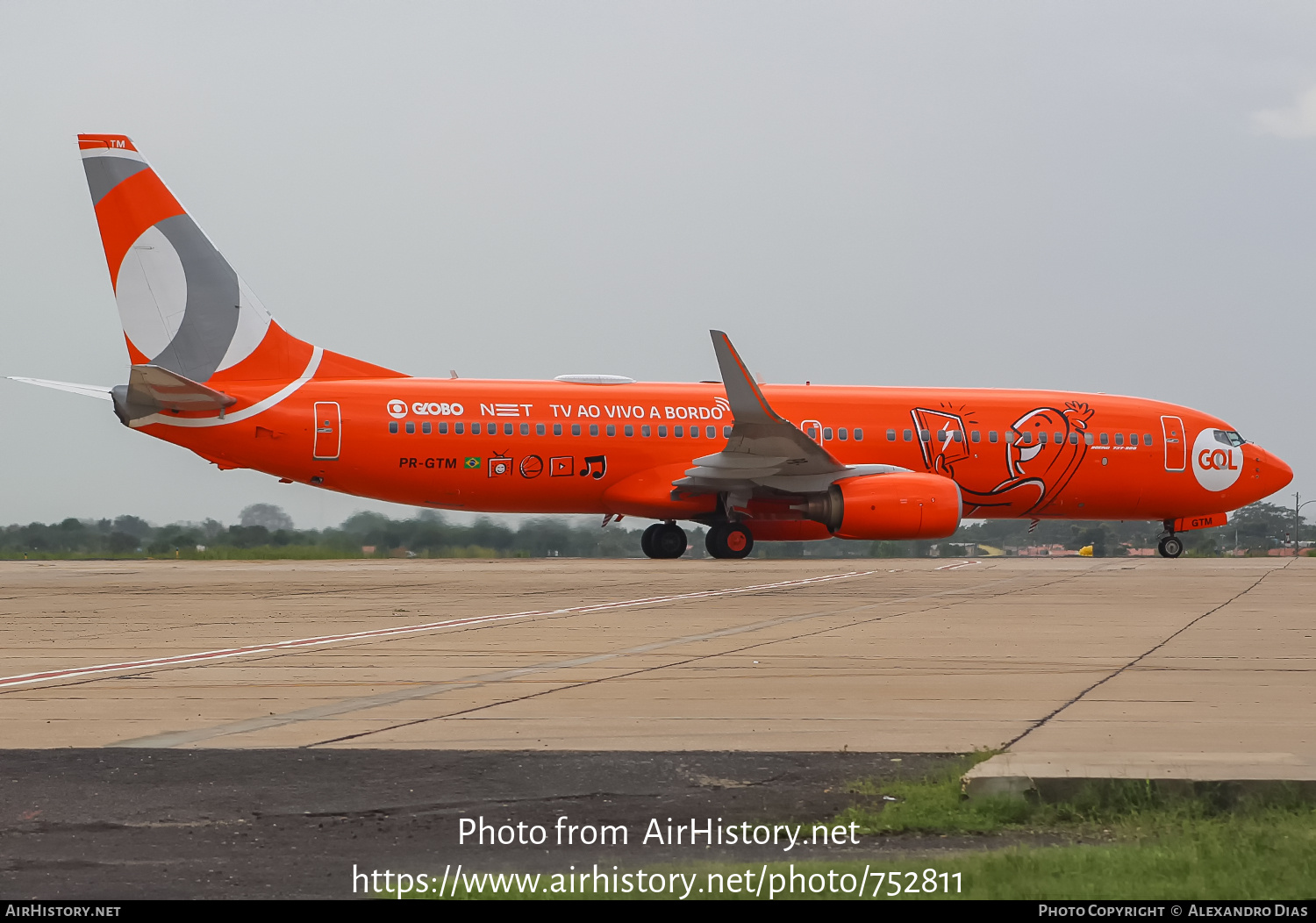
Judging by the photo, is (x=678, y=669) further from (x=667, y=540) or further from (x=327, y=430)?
(x=667, y=540)

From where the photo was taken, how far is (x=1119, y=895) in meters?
3.84

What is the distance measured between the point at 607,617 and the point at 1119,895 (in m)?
9.85

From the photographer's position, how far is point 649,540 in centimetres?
3047

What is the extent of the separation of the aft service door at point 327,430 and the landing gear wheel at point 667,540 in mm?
7336

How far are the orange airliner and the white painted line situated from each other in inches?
368

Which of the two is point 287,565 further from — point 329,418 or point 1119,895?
point 1119,895

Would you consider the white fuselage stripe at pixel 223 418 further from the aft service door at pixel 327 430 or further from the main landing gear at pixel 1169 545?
the main landing gear at pixel 1169 545

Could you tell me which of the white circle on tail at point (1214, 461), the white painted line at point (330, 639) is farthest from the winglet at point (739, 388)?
the white circle on tail at point (1214, 461)

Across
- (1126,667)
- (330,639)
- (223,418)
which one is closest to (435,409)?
(223,418)

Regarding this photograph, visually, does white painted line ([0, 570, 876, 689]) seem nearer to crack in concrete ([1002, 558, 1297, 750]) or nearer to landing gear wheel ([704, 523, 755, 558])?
crack in concrete ([1002, 558, 1297, 750])

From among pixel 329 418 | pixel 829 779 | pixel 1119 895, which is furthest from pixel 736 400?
pixel 1119 895

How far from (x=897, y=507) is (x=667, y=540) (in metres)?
5.90

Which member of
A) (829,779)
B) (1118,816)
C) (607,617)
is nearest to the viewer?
(1118,816)

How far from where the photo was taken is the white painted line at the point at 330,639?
360 inches
